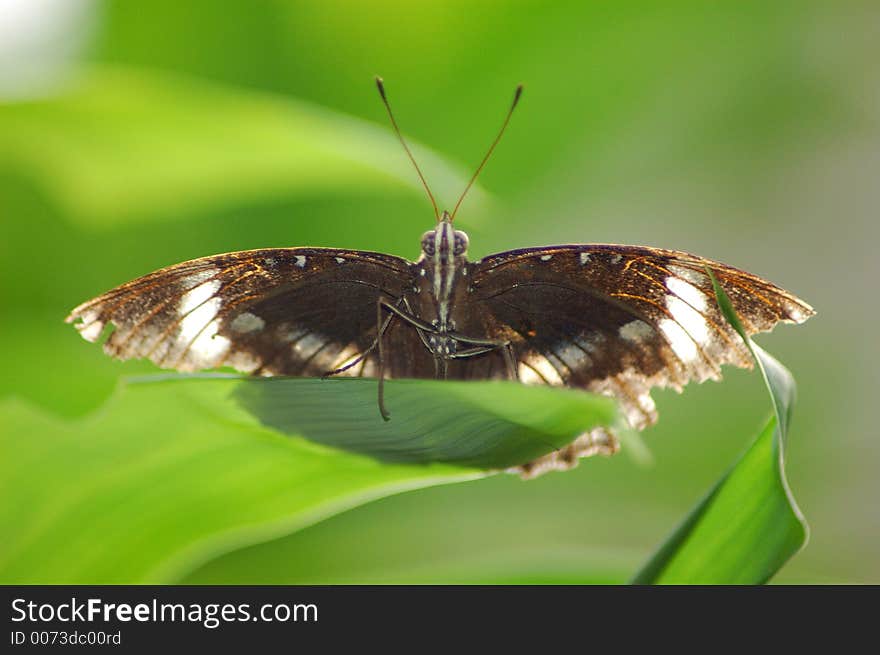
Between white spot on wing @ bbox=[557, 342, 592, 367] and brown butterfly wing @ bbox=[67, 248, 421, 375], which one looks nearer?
brown butterfly wing @ bbox=[67, 248, 421, 375]

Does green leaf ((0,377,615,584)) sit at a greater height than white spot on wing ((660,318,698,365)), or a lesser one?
lesser

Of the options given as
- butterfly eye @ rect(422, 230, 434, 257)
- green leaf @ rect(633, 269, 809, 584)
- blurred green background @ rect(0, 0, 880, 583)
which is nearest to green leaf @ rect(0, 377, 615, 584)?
green leaf @ rect(633, 269, 809, 584)

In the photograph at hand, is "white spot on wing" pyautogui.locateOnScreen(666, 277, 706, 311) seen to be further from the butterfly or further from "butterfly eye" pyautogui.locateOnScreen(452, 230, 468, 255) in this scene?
"butterfly eye" pyautogui.locateOnScreen(452, 230, 468, 255)

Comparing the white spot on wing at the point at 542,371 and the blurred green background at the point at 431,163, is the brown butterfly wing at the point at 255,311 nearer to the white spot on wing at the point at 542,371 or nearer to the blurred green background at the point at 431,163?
the blurred green background at the point at 431,163

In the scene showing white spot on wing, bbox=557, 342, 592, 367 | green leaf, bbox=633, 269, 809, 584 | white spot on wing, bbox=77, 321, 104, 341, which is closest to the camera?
green leaf, bbox=633, 269, 809, 584

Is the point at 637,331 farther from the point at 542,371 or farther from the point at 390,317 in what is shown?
the point at 390,317

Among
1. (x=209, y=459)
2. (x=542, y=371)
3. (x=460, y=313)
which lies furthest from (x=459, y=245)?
(x=209, y=459)

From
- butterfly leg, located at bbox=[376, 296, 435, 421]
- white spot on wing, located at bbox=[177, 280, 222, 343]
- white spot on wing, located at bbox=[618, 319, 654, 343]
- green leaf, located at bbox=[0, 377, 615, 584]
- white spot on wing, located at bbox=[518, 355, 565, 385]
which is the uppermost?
white spot on wing, located at bbox=[177, 280, 222, 343]

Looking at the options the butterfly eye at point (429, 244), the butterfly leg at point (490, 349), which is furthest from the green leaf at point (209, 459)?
the butterfly eye at point (429, 244)
